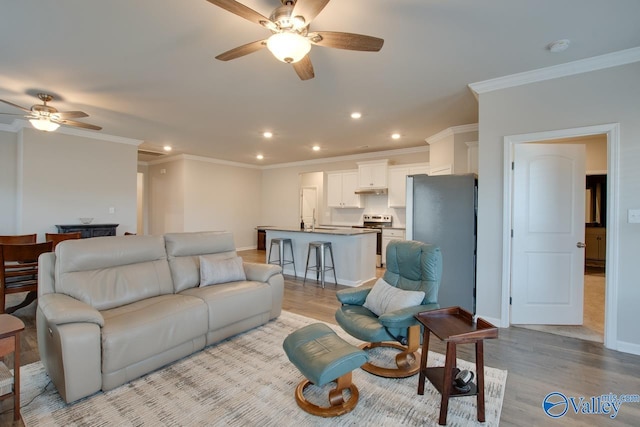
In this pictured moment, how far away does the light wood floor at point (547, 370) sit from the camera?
186cm

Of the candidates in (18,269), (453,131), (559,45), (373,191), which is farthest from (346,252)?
(18,269)

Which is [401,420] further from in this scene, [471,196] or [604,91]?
[604,91]

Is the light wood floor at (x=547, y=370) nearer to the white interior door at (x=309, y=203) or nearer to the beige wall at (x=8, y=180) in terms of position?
the beige wall at (x=8, y=180)

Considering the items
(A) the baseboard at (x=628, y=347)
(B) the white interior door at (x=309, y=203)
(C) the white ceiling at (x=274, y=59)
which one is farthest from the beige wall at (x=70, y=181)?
(A) the baseboard at (x=628, y=347)

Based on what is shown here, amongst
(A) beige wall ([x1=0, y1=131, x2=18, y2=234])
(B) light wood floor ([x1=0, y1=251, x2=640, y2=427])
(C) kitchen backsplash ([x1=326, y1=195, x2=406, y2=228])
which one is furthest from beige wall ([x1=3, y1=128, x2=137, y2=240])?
(C) kitchen backsplash ([x1=326, y1=195, x2=406, y2=228])

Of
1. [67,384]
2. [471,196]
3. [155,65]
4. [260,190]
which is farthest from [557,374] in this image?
[260,190]

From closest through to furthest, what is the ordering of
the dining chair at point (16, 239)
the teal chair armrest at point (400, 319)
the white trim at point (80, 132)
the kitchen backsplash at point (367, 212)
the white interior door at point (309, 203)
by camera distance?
the teal chair armrest at point (400, 319)
the dining chair at point (16, 239)
the white trim at point (80, 132)
the kitchen backsplash at point (367, 212)
the white interior door at point (309, 203)

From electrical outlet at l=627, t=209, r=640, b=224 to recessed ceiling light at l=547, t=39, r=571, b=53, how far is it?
1.59m

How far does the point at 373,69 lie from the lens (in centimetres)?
305

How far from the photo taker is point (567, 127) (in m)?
2.95

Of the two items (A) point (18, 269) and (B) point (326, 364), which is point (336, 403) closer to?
(B) point (326, 364)

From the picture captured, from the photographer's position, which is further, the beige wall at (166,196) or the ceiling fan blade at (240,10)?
the beige wall at (166,196)

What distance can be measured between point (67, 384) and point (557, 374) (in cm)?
352

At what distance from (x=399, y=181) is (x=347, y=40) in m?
5.08
